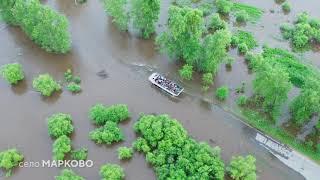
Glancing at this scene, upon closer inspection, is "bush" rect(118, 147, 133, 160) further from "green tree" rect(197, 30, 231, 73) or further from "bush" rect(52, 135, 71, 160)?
"green tree" rect(197, 30, 231, 73)

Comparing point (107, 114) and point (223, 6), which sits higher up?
point (223, 6)

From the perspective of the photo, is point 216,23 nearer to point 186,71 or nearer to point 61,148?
point 186,71

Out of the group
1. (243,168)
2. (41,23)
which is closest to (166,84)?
(243,168)

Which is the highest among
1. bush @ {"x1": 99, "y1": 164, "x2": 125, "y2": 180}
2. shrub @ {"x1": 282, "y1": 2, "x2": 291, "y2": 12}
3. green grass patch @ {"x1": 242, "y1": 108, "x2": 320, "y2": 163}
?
shrub @ {"x1": 282, "y1": 2, "x2": 291, "y2": 12}

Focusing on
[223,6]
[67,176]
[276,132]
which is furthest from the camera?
[223,6]

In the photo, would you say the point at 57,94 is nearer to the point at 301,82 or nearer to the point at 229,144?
the point at 229,144

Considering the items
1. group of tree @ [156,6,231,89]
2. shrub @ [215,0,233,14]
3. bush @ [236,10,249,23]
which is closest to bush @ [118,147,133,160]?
group of tree @ [156,6,231,89]
